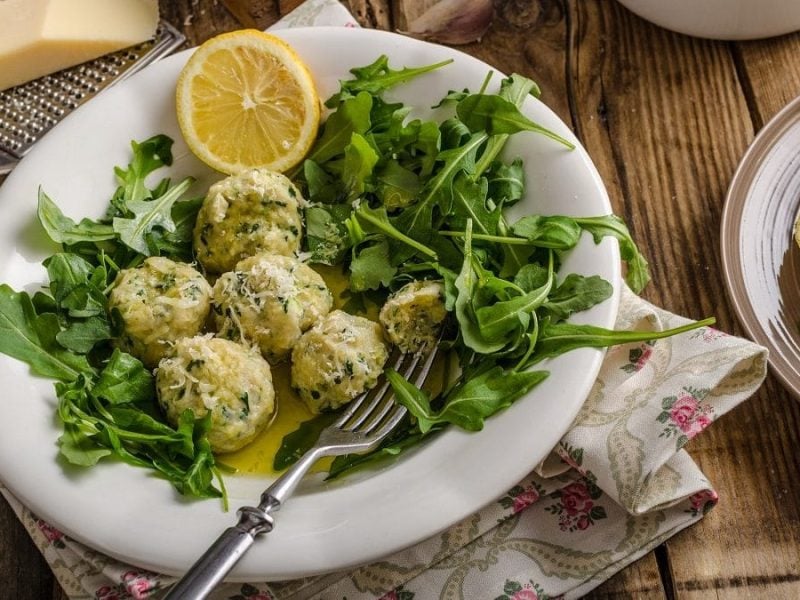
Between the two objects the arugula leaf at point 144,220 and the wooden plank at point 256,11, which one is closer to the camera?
the arugula leaf at point 144,220

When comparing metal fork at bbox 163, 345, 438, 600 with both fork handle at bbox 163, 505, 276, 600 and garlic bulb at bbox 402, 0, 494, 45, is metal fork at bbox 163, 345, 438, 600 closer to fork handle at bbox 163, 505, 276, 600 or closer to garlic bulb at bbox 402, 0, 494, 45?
fork handle at bbox 163, 505, 276, 600

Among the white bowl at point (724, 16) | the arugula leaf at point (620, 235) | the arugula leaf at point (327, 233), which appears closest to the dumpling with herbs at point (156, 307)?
the arugula leaf at point (327, 233)

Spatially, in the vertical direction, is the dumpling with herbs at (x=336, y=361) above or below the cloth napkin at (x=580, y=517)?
above

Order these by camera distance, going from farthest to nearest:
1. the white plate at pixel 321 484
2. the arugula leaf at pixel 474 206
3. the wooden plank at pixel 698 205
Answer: the arugula leaf at pixel 474 206
the wooden plank at pixel 698 205
the white plate at pixel 321 484

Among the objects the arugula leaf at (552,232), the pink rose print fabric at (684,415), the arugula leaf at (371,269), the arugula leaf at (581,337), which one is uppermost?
the arugula leaf at (552,232)

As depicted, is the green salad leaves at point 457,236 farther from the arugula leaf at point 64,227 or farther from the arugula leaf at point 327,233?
the arugula leaf at point 64,227

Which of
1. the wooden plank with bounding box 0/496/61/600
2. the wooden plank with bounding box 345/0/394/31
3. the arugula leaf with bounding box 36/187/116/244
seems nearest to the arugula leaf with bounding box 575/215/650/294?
the arugula leaf with bounding box 36/187/116/244

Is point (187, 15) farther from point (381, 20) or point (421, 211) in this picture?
point (421, 211)
